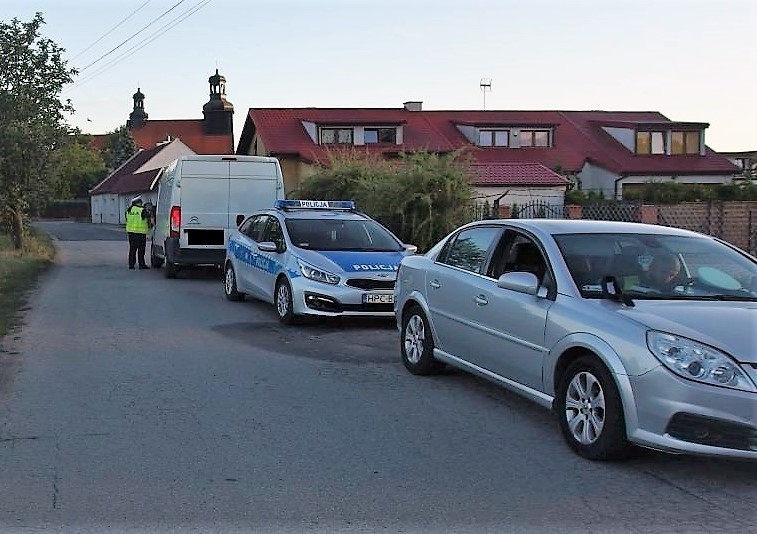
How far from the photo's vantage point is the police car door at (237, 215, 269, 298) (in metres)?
13.4

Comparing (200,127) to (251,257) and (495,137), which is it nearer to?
(495,137)

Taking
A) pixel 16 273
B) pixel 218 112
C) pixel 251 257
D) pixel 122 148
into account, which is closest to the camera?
pixel 251 257

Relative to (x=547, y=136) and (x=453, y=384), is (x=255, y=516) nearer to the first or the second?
(x=453, y=384)

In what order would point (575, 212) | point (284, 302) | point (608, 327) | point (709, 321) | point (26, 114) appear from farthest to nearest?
point (26, 114)
point (575, 212)
point (284, 302)
point (608, 327)
point (709, 321)

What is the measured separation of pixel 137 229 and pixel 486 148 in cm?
2854

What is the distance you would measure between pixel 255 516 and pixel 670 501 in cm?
226

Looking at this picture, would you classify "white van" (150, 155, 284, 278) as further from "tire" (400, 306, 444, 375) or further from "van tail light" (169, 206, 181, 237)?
"tire" (400, 306, 444, 375)

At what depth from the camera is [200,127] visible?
328 feet

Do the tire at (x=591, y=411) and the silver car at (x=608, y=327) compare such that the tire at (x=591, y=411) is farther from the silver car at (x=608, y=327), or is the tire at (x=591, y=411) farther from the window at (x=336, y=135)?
the window at (x=336, y=135)

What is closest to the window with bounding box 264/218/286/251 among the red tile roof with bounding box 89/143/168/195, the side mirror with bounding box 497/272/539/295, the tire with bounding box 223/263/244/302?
the tire with bounding box 223/263/244/302

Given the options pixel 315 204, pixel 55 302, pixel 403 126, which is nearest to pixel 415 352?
pixel 315 204

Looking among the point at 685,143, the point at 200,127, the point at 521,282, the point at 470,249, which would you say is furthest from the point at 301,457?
the point at 200,127

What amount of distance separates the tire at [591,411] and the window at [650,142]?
43.6 m

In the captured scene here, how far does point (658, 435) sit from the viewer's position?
5355mm
